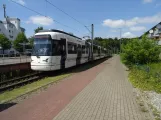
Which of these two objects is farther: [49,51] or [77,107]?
[49,51]

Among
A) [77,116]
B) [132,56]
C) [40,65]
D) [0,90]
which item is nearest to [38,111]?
[77,116]

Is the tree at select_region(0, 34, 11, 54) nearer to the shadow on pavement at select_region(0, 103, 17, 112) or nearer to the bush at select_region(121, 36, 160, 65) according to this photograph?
the bush at select_region(121, 36, 160, 65)

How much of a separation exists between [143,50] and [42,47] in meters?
8.18

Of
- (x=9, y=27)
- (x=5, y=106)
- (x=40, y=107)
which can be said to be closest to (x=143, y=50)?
(x=40, y=107)

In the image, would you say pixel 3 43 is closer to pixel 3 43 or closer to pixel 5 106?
pixel 3 43

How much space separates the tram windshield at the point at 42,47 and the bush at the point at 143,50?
7138 millimetres

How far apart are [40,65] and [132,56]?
8.22 m

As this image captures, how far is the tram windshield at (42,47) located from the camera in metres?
16.7

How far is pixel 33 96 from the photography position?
30.7ft

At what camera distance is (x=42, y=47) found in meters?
16.9

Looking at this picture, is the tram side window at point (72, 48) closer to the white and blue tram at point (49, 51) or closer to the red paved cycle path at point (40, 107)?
the white and blue tram at point (49, 51)

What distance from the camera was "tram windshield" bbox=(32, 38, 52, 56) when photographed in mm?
16672

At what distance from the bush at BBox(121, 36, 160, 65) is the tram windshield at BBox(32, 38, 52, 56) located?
714 centimetres

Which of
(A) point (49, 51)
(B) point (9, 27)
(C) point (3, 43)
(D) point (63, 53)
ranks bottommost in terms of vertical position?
(D) point (63, 53)
